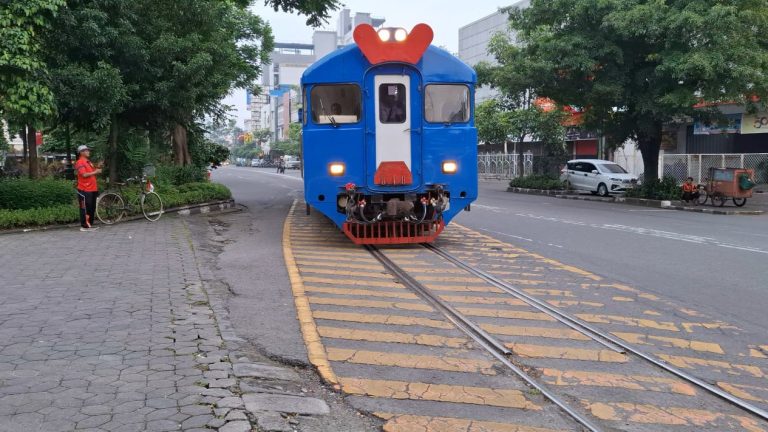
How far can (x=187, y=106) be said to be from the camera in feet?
50.5

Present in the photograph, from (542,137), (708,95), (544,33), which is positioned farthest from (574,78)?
(542,137)

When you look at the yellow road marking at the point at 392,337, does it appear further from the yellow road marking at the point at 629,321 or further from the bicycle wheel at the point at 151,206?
the bicycle wheel at the point at 151,206

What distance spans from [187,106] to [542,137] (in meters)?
22.9

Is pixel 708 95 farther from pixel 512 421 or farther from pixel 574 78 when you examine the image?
pixel 512 421

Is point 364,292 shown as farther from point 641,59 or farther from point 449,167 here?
point 641,59

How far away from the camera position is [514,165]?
4394 centimetres

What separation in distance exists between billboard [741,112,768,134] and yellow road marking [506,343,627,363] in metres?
27.4

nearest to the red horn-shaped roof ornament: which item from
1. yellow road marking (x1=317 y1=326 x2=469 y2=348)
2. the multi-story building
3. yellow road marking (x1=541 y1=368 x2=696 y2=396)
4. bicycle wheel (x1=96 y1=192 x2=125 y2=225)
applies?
yellow road marking (x1=317 y1=326 x2=469 y2=348)

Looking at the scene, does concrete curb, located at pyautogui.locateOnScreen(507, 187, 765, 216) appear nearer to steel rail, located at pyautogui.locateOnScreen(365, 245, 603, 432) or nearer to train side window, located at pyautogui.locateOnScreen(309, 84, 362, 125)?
train side window, located at pyautogui.locateOnScreen(309, 84, 362, 125)

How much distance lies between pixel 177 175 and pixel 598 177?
1695 cm

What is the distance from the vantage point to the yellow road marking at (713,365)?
4.88 m

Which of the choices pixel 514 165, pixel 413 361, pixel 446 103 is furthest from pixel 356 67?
pixel 514 165

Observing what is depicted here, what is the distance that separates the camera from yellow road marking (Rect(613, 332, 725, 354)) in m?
5.43

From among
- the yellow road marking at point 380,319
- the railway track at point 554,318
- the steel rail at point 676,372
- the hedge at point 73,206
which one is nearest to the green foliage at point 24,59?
the hedge at point 73,206
